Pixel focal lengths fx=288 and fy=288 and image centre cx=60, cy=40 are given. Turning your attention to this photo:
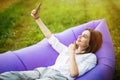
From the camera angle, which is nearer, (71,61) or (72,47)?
(71,61)

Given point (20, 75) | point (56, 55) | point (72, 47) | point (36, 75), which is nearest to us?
point (20, 75)

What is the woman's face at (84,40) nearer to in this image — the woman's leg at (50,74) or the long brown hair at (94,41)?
the long brown hair at (94,41)

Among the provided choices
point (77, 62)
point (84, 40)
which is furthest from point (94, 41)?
point (77, 62)

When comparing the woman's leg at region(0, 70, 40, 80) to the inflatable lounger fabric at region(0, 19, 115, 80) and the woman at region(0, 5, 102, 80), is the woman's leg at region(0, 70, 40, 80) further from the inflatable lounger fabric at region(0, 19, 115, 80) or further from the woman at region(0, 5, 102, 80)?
the inflatable lounger fabric at region(0, 19, 115, 80)

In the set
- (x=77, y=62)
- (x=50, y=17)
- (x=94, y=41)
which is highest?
(x=50, y=17)

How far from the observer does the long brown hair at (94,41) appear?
105 inches

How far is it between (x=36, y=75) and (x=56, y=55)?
385mm

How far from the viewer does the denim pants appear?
2.35 m

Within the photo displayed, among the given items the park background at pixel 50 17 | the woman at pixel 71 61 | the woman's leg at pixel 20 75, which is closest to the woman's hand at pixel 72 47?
the woman at pixel 71 61

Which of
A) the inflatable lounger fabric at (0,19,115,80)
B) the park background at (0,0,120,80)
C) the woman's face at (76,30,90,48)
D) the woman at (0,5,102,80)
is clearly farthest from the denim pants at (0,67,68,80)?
the park background at (0,0,120,80)

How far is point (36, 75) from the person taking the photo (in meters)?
2.52

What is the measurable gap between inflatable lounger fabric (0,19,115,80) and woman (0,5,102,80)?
0.07 metres

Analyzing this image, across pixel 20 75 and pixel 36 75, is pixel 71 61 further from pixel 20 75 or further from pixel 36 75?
pixel 20 75

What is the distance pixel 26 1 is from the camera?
3.17 m
